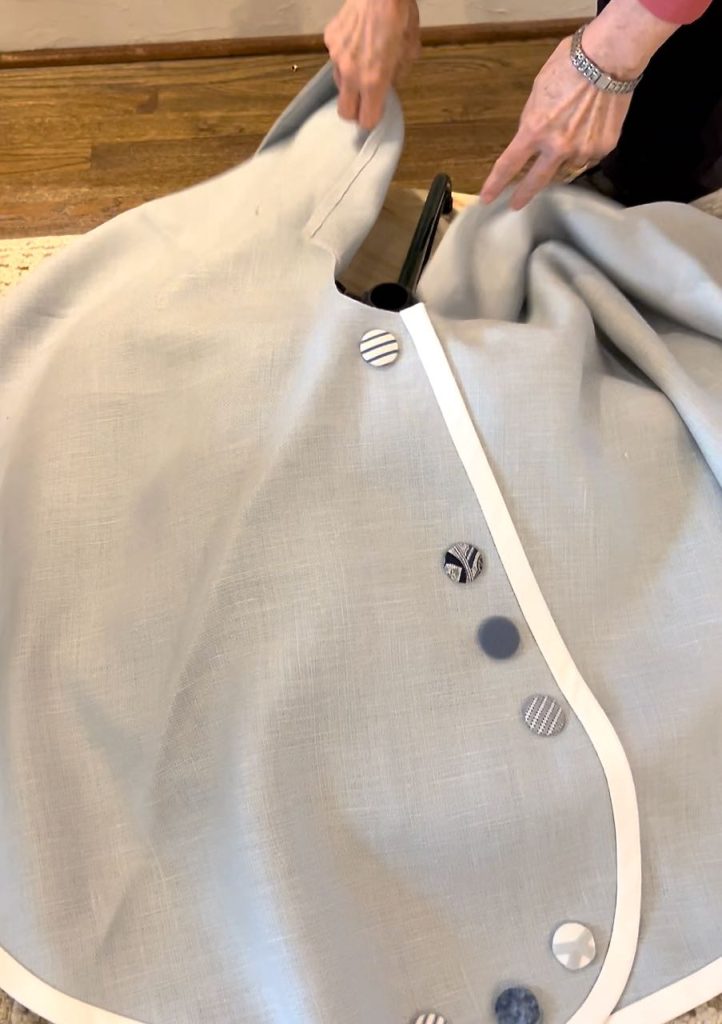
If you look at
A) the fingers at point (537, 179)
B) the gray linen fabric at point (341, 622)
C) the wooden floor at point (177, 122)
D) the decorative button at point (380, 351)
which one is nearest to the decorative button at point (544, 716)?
the gray linen fabric at point (341, 622)

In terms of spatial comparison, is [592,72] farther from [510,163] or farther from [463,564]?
[463,564]

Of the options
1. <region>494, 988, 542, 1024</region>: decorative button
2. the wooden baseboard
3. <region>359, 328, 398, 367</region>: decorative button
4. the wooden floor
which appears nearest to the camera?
<region>494, 988, 542, 1024</region>: decorative button

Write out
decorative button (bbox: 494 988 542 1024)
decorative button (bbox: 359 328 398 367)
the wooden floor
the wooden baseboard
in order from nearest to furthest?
decorative button (bbox: 494 988 542 1024)
decorative button (bbox: 359 328 398 367)
the wooden floor
the wooden baseboard

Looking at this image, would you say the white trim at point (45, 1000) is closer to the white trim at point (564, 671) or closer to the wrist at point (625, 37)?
the white trim at point (564, 671)

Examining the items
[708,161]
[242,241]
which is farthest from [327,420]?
[708,161]

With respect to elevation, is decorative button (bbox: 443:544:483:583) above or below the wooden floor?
below

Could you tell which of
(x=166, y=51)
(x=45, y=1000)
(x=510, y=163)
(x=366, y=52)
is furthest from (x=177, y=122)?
(x=45, y=1000)

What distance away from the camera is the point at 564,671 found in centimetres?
61

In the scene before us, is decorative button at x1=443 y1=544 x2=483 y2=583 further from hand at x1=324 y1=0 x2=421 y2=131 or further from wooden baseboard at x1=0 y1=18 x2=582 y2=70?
wooden baseboard at x1=0 y1=18 x2=582 y2=70

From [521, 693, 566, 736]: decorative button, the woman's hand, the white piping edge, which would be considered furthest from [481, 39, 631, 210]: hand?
[521, 693, 566, 736]: decorative button

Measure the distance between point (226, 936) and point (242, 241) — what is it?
49 centimetres

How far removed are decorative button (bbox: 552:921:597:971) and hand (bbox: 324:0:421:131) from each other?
60cm

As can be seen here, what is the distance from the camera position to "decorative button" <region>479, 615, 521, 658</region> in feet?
2.01

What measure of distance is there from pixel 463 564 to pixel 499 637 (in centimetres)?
5
